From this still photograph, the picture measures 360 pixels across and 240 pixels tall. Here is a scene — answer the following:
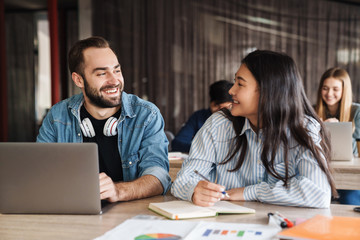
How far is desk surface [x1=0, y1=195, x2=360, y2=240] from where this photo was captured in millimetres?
1130

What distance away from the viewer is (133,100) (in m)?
2.01

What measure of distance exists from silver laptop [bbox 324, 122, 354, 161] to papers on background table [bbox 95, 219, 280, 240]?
168 centimetres

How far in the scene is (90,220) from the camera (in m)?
1.25

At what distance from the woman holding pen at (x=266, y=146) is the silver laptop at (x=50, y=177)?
39cm

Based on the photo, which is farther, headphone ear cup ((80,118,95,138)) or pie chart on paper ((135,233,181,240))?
headphone ear cup ((80,118,95,138))

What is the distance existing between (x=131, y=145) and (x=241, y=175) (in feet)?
1.80

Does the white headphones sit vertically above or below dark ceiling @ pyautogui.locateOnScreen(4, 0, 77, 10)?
below

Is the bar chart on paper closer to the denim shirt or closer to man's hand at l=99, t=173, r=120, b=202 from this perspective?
man's hand at l=99, t=173, r=120, b=202

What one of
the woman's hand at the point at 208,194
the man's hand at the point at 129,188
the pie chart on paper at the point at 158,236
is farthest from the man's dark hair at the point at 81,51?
the pie chart on paper at the point at 158,236

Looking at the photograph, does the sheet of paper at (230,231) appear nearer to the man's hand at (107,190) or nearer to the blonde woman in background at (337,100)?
the man's hand at (107,190)

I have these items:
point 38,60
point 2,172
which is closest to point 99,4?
point 38,60

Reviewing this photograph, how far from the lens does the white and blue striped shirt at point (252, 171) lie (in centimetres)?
142

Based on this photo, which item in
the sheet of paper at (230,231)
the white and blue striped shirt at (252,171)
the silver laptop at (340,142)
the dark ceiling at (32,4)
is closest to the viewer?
the sheet of paper at (230,231)

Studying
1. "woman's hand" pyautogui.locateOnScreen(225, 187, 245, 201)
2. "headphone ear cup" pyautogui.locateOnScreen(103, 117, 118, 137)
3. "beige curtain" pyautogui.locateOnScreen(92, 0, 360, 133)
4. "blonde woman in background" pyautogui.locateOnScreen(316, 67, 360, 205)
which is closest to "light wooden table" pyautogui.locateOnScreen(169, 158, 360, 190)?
"blonde woman in background" pyautogui.locateOnScreen(316, 67, 360, 205)
